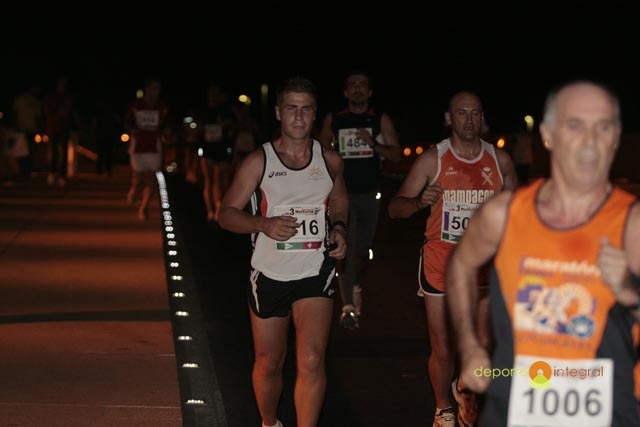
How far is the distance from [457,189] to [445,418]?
4.11 ft

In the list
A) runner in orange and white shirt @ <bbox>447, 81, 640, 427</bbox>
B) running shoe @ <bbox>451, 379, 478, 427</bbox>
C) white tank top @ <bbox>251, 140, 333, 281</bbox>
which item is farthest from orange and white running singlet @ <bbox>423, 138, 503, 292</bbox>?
runner in orange and white shirt @ <bbox>447, 81, 640, 427</bbox>

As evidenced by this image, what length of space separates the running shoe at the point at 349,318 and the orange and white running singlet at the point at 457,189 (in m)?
3.10

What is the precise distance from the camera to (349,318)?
1066 cm

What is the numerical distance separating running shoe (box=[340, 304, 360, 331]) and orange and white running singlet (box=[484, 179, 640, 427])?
6.45 metres

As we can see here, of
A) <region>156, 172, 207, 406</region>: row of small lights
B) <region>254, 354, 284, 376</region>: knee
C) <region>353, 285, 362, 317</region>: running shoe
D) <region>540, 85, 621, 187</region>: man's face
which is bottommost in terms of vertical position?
<region>156, 172, 207, 406</region>: row of small lights

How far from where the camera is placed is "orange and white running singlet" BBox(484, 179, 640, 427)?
4.05 metres

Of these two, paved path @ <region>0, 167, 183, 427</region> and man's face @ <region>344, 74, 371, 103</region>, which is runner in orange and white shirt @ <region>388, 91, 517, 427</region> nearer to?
paved path @ <region>0, 167, 183, 427</region>

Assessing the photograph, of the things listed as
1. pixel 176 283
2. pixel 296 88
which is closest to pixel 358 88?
pixel 176 283

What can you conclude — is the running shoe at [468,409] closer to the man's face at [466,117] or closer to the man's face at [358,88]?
the man's face at [466,117]

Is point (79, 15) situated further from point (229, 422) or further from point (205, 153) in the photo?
point (229, 422)

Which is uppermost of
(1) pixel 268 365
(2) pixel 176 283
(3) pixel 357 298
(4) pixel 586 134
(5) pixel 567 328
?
(4) pixel 586 134

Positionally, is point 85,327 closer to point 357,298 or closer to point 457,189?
point 357,298

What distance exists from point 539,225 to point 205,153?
50.5ft

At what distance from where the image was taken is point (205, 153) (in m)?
19.3
